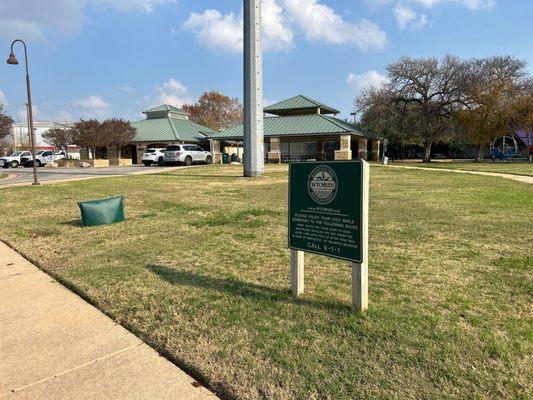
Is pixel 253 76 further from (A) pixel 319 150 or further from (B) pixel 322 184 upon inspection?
(A) pixel 319 150

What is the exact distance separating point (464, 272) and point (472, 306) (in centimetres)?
105

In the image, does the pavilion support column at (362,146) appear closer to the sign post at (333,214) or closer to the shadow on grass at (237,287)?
the shadow on grass at (237,287)

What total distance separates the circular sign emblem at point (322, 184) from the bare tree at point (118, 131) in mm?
42991

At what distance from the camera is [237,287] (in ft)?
13.9

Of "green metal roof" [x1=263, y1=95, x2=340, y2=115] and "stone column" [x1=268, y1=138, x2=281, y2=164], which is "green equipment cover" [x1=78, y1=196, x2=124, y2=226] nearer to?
"stone column" [x1=268, y1=138, x2=281, y2=164]

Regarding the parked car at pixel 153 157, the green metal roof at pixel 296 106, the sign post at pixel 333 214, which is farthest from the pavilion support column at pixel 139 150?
the sign post at pixel 333 214

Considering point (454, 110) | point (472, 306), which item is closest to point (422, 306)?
point (472, 306)

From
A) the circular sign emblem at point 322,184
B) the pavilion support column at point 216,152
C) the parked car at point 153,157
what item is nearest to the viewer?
the circular sign emblem at point 322,184

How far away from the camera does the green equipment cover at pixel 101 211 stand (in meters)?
7.67

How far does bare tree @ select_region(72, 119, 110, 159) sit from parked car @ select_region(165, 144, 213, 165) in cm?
1099

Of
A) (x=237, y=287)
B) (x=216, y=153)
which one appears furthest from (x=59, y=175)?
(x=237, y=287)

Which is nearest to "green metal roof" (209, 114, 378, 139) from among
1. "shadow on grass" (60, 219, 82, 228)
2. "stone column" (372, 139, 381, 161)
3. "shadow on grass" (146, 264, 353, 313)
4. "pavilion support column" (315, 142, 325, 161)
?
"stone column" (372, 139, 381, 161)

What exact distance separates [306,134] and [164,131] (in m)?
18.5

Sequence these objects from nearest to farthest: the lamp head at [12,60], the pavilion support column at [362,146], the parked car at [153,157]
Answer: the lamp head at [12,60]
the parked car at [153,157]
the pavilion support column at [362,146]
